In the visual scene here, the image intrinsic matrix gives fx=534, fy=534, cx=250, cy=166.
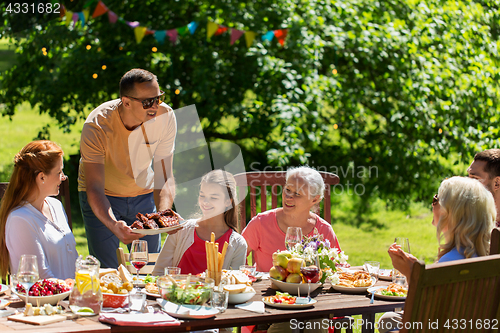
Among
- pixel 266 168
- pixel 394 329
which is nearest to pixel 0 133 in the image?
pixel 266 168

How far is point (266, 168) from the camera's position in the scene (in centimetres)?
741

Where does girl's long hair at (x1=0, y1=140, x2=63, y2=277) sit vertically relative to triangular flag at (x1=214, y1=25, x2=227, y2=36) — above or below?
below

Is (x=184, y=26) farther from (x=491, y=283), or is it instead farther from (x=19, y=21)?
(x=491, y=283)

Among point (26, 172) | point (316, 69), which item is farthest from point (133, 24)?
point (26, 172)

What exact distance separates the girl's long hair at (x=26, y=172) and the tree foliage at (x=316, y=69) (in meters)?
3.86

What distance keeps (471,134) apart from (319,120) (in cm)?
192

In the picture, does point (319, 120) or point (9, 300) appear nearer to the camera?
point (9, 300)

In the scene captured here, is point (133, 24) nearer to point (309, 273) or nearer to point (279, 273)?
point (279, 273)

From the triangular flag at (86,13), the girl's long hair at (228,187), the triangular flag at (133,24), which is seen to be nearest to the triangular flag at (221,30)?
the triangular flag at (133,24)

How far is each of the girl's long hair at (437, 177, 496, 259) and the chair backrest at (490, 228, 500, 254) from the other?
0.12 metres

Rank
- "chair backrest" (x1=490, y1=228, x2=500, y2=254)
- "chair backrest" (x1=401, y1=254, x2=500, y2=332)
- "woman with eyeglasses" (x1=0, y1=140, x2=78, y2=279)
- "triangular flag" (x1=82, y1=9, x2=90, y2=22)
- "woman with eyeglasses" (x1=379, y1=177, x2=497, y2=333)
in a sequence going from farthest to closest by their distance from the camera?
"triangular flag" (x1=82, y1=9, x2=90, y2=22) → "woman with eyeglasses" (x1=0, y1=140, x2=78, y2=279) → "woman with eyeglasses" (x1=379, y1=177, x2=497, y2=333) → "chair backrest" (x1=490, y1=228, x2=500, y2=254) → "chair backrest" (x1=401, y1=254, x2=500, y2=332)

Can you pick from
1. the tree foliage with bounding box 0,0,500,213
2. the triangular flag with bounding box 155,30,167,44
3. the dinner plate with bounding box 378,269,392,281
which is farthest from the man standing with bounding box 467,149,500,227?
the triangular flag with bounding box 155,30,167,44

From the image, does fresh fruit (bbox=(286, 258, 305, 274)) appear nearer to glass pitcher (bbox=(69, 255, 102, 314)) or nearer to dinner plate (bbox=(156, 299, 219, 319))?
dinner plate (bbox=(156, 299, 219, 319))

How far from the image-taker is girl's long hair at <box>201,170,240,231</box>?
10.4 ft
